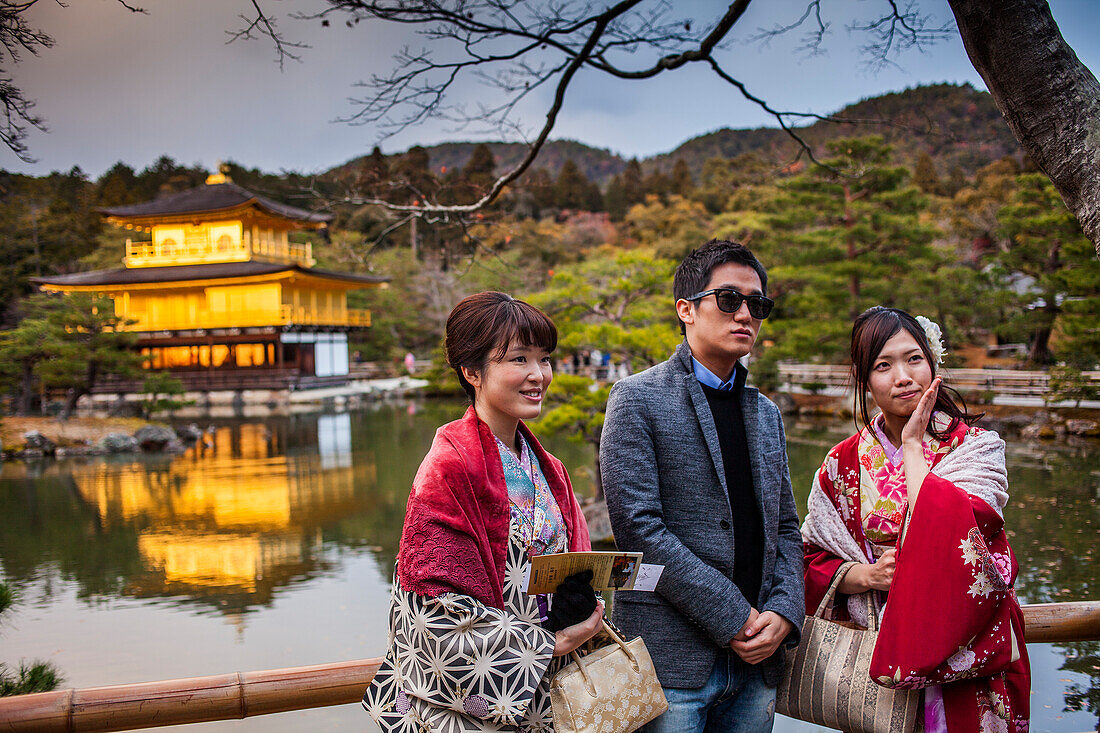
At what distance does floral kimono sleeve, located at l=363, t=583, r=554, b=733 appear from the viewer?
3.54 ft

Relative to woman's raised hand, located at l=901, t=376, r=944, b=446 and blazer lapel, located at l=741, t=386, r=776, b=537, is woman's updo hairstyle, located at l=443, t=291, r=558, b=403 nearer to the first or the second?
blazer lapel, located at l=741, t=386, r=776, b=537

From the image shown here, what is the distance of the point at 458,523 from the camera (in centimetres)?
109

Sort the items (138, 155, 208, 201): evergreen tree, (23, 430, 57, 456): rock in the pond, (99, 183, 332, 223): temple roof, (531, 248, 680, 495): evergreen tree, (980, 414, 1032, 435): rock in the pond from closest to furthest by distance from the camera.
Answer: (531, 248, 680, 495): evergreen tree, (980, 414, 1032, 435): rock in the pond, (23, 430, 57, 456): rock in the pond, (99, 183, 332, 223): temple roof, (138, 155, 208, 201): evergreen tree

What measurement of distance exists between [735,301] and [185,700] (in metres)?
1.45

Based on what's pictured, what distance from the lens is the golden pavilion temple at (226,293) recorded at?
1988 cm

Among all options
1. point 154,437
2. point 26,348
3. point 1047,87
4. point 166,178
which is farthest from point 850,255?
point 166,178

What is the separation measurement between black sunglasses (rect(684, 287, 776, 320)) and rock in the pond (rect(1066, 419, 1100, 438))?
11005 millimetres

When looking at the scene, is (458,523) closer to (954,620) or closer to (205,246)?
(954,620)

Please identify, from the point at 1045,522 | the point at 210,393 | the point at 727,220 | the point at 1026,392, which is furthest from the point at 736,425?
the point at 210,393

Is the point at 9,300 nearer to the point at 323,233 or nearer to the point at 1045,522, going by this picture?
the point at 323,233

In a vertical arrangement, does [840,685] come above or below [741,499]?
below

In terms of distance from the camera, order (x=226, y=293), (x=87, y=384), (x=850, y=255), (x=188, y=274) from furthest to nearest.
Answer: (x=226, y=293), (x=188, y=274), (x=850, y=255), (x=87, y=384)

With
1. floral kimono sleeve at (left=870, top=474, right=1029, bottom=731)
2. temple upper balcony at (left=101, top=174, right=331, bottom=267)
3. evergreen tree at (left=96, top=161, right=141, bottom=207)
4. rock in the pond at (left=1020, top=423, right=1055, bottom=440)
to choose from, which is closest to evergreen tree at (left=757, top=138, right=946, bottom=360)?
rock in the pond at (left=1020, top=423, right=1055, bottom=440)

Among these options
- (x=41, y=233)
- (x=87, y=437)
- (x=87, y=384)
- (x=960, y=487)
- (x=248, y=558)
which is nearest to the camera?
(x=960, y=487)
